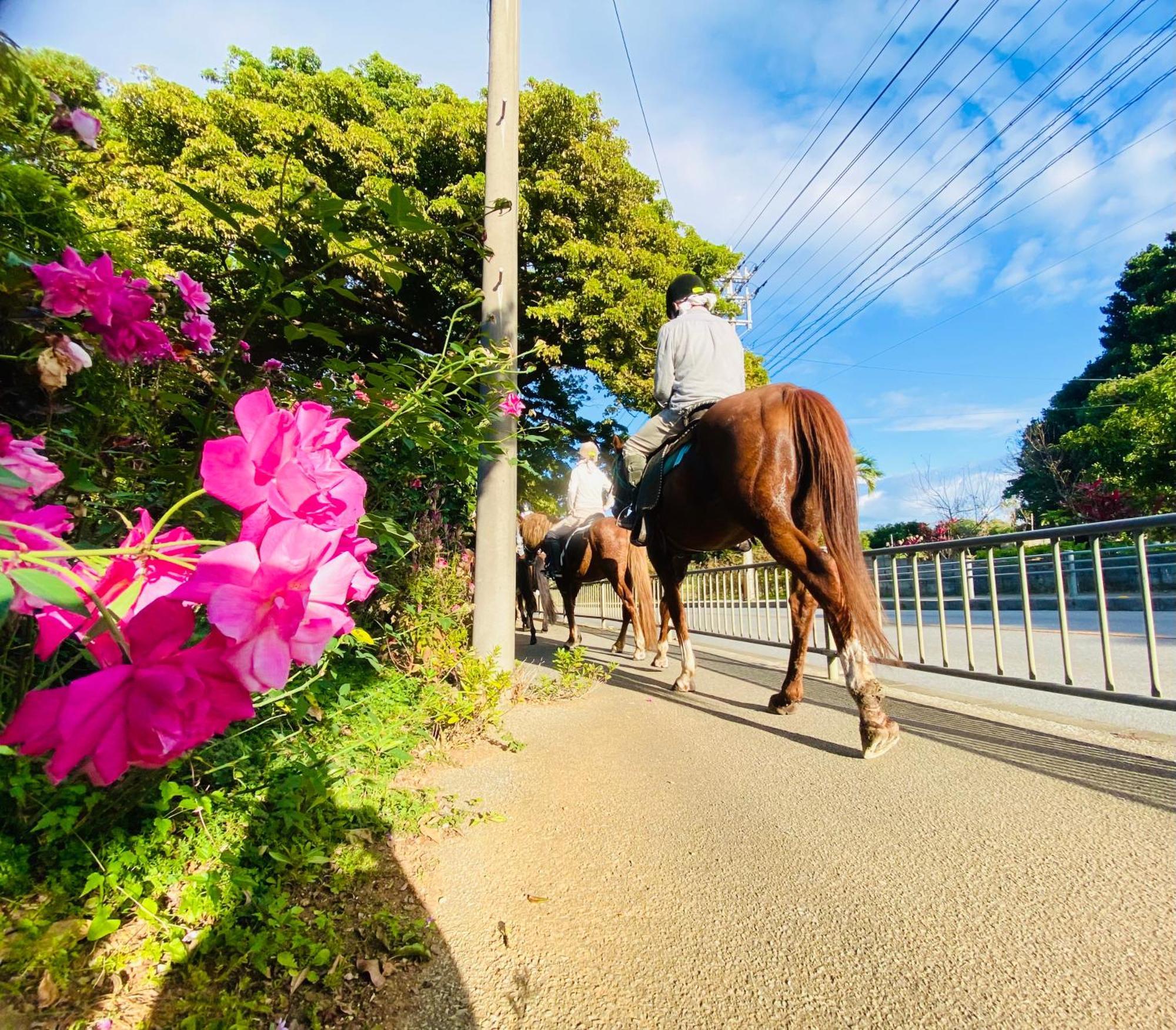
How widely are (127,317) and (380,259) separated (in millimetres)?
476

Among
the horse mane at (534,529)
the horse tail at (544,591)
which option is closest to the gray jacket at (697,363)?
the horse mane at (534,529)

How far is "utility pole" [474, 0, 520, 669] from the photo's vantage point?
3.33 m

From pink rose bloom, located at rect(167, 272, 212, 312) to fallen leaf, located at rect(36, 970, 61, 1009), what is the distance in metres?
1.48

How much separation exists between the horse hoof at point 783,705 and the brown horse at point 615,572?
2.61 meters

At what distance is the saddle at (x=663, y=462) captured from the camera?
3.72m

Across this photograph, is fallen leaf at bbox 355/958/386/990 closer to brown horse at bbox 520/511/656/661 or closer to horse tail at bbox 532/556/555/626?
brown horse at bbox 520/511/656/661

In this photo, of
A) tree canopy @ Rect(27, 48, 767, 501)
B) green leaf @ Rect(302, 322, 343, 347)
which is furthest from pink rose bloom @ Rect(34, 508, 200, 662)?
tree canopy @ Rect(27, 48, 767, 501)

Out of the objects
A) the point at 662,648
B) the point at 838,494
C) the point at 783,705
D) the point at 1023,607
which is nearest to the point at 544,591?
the point at 662,648

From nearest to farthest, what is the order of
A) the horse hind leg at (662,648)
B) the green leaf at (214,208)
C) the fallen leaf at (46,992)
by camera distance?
the green leaf at (214,208) < the fallen leaf at (46,992) < the horse hind leg at (662,648)

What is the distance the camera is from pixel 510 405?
2721 mm

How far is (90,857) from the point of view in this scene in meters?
1.49

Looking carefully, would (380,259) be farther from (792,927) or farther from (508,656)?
(508,656)

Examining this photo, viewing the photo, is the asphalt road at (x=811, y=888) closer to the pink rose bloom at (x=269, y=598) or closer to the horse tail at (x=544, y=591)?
the pink rose bloom at (x=269, y=598)

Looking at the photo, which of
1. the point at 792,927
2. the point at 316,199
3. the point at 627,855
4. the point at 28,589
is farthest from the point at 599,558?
the point at 28,589
